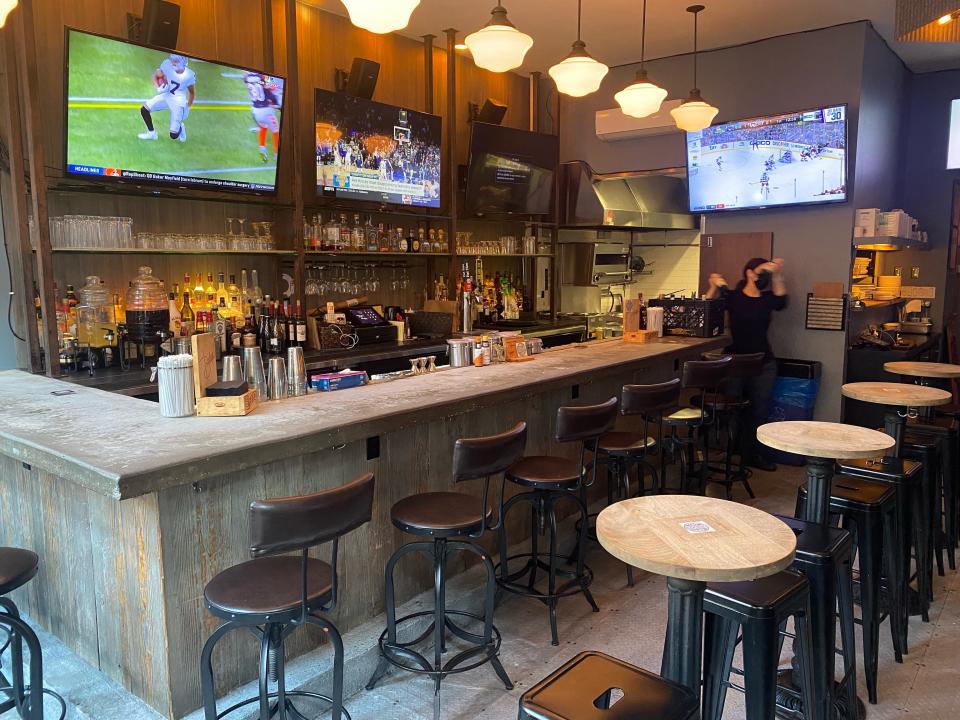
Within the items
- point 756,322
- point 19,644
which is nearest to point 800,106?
point 756,322

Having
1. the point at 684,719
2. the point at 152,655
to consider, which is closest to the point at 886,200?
the point at 684,719

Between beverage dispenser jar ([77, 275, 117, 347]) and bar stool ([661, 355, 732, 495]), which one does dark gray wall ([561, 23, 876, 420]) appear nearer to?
bar stool ([661, 355, 732, 495])

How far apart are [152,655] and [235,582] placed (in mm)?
521

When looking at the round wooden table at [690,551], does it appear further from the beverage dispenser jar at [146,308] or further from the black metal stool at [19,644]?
the beverage dispenser jar at [146,308]

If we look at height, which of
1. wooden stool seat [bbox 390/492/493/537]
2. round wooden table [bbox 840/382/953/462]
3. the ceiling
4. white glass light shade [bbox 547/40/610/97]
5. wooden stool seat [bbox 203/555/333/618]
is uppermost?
the ceiling

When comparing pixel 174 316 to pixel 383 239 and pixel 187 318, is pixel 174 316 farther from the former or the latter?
pixel 383 239

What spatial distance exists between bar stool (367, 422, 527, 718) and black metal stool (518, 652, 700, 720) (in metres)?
0.87

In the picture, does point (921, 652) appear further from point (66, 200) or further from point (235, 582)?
point (66, 200)

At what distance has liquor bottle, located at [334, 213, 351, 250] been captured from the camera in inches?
202

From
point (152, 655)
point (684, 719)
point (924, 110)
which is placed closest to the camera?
point (684, 719)

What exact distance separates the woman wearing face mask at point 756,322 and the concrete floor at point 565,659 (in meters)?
2.00

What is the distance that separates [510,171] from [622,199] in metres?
1.67

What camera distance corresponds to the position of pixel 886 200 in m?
6.38

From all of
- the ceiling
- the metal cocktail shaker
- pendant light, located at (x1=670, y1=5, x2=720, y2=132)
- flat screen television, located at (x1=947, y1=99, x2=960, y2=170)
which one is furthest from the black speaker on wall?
flat screen television, located at (x1=947, y1=99, x2=960, y2=170)
